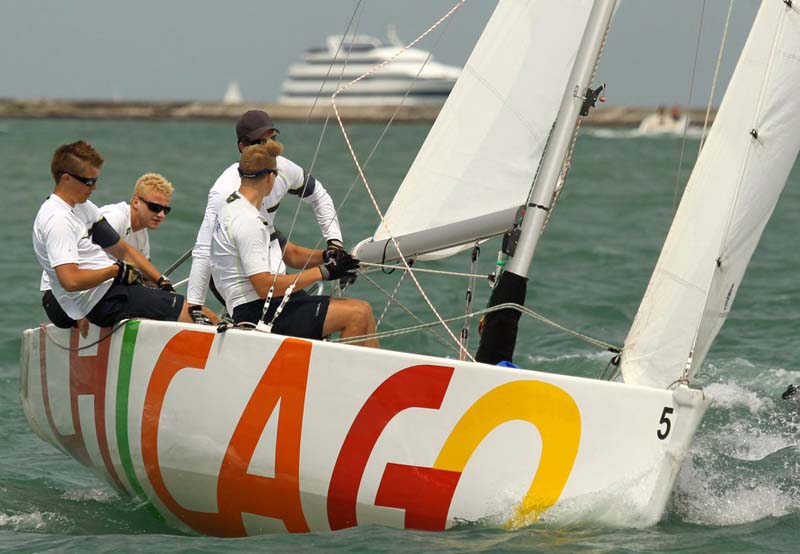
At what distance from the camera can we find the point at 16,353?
8297 mm

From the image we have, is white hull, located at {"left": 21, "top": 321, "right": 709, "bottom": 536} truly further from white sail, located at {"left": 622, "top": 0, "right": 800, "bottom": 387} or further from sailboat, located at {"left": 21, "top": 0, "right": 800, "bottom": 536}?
white sail, located at {"left": 622, "top": 0, "right": 800, "bottom": 387}

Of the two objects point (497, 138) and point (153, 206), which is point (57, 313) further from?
point (497, 138)

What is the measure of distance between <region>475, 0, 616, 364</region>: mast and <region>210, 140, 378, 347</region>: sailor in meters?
0.43

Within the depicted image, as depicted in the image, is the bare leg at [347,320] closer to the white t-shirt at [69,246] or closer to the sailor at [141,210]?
the sailor at [141,210]

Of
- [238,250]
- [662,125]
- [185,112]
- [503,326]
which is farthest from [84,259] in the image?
[185,112]

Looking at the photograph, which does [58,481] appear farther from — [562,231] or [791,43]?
[562,231]

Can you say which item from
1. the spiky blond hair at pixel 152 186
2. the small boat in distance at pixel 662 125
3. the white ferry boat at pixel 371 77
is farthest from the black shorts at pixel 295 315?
the white ferry boat at pixel 371 77

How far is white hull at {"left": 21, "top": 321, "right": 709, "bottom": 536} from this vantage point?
4285mm

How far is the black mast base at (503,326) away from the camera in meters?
4.83

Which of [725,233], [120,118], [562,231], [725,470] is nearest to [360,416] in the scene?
[725,233]

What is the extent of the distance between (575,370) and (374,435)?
3556mm

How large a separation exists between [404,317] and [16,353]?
261 cm

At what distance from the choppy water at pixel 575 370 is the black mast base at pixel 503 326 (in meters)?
0.71

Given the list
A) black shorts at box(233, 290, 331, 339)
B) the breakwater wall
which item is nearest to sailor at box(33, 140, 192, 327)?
black shorts at box(233, 290, 331, 339)
